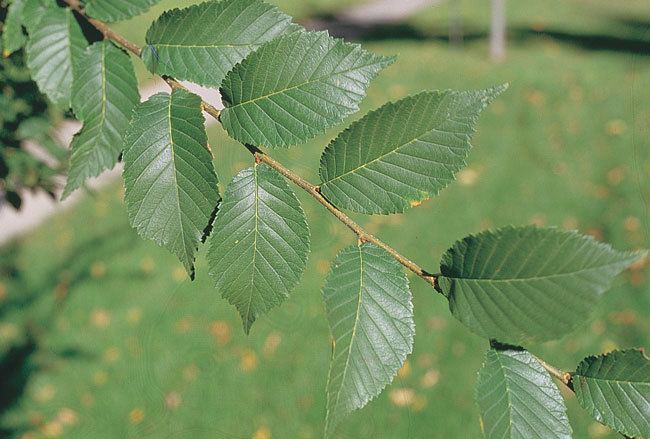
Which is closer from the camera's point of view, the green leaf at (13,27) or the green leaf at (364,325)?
the green leaf at (364,325)

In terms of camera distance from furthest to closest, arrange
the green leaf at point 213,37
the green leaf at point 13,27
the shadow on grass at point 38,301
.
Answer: the shadow on grass at point 38,301
the green leaf at point 13,27
the green leaf at point 213,37

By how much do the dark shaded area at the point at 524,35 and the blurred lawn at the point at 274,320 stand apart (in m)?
3.65

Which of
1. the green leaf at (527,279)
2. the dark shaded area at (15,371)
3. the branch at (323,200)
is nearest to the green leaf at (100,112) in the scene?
the branch at (323,200)

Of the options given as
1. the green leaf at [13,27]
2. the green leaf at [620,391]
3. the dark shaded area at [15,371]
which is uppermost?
the green leaf at [620,391]

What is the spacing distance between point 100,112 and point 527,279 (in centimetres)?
71

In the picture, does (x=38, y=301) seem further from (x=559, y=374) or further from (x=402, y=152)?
(x=559, y=374)

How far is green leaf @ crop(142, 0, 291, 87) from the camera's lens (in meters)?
0.96

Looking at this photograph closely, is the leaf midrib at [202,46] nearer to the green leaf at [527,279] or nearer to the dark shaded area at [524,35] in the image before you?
the green leaf at [527,279]

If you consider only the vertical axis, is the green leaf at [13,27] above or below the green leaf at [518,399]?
below

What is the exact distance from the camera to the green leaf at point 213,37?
37.7 inches

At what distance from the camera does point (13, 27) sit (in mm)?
1240

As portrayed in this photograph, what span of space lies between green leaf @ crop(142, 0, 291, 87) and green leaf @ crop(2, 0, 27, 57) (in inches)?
15.4

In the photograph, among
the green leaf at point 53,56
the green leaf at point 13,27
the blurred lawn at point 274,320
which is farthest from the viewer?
the blurred lawn at point 274,320

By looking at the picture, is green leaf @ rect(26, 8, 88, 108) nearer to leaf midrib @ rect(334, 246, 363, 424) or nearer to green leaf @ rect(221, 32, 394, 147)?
green leaf @ rect(221, 32, 394, 147)
